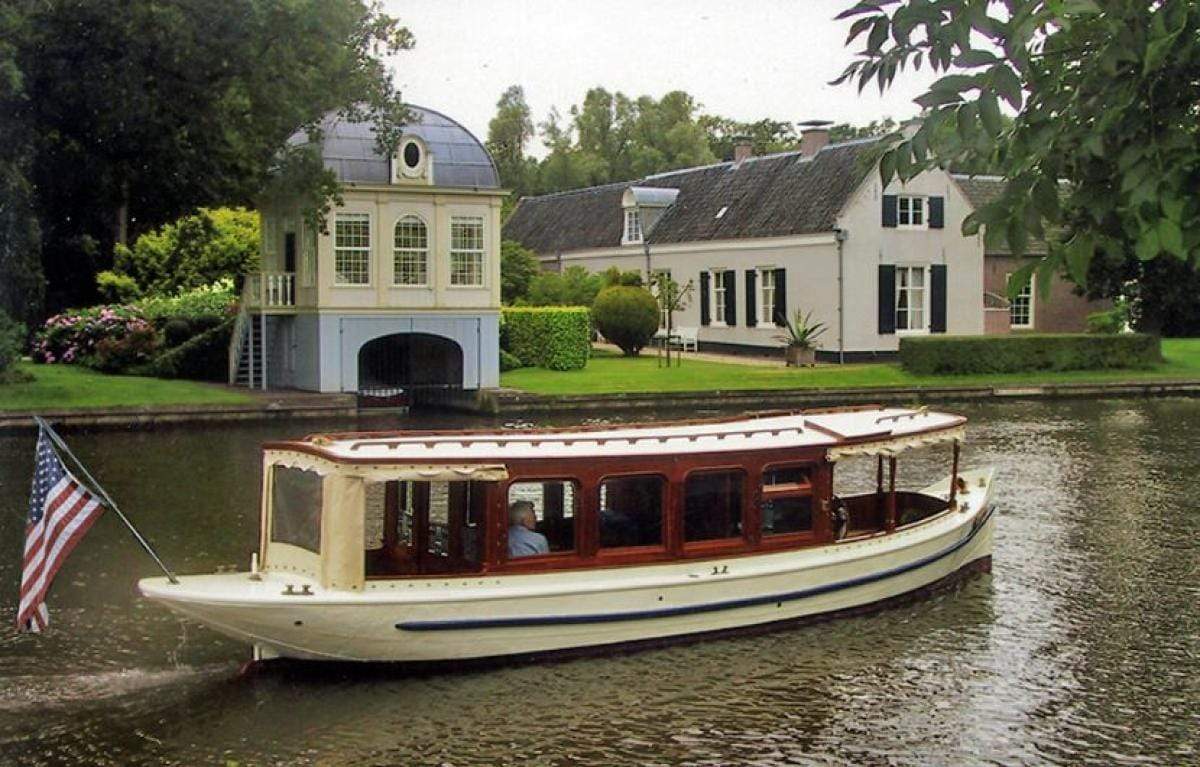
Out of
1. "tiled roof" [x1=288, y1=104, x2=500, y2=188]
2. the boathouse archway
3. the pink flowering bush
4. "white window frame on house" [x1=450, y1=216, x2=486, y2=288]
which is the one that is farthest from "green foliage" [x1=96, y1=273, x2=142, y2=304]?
"white window frame on house" [x1=450, y1=216, x2=486, y2=288]

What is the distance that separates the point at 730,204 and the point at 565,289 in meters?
7.44

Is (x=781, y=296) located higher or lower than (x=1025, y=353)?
higher

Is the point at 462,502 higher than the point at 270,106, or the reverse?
the point at 270,106

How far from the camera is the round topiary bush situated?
162 ft

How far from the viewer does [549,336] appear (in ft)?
143

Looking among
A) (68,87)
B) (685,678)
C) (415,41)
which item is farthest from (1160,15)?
(415,41)

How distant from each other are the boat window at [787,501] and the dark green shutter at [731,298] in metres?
36.3

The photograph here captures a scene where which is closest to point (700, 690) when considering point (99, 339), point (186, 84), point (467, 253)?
point (186, 84)

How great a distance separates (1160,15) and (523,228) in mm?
64659

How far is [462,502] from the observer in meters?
14.0

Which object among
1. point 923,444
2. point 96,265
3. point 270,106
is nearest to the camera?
point 923,444

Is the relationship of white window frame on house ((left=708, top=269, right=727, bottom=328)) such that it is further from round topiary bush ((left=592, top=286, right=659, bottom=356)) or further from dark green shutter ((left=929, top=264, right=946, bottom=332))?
dark green shutter ((left=929, top=264, right=946, bottom=332))

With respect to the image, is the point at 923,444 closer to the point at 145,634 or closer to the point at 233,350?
the point at 145,634

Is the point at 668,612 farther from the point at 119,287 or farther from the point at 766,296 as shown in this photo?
the point at 119,287
